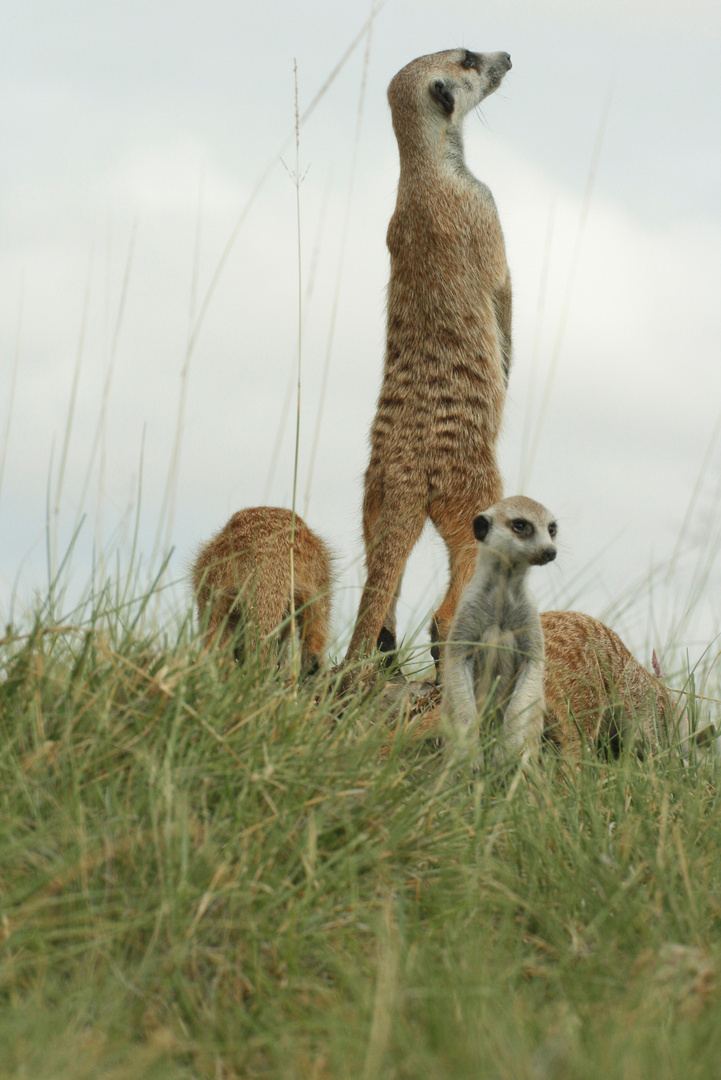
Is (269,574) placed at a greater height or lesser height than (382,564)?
lesser

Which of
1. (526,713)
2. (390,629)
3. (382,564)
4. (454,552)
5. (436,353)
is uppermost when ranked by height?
(436,353)

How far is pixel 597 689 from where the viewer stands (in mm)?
3578

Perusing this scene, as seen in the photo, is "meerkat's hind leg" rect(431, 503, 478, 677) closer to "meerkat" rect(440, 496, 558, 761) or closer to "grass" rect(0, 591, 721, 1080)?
"meerkat" rect(440, 496, 558, 761)

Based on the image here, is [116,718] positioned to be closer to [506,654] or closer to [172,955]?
[172,955]

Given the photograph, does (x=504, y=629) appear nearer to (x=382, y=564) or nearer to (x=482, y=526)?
(x=482, y=526)

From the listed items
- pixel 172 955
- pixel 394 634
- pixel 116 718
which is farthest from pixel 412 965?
pixel 394 634

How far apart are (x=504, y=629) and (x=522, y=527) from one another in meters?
0.33

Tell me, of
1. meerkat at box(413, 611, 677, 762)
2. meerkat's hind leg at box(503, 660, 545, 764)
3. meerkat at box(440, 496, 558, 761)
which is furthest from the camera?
meerkat at box(413, 611, 677, 762)

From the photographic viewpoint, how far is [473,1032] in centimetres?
155

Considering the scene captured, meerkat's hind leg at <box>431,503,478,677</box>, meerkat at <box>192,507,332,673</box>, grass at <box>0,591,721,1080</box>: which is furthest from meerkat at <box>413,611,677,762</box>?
grass at <box>0,591,721,1080</box>

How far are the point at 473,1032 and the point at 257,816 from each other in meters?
0.62

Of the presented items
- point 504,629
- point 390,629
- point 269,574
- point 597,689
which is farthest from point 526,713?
point 269,574

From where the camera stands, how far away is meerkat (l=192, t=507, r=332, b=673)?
12.4 ft

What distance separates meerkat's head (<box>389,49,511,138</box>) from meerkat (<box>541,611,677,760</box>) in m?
2.54
